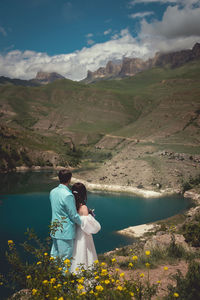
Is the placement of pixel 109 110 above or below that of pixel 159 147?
above

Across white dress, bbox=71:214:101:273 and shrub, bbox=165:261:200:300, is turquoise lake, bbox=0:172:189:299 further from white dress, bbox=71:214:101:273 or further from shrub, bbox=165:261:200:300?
shrub, bbox=165:261:200:300

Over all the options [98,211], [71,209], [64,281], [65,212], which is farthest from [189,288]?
[98,211]

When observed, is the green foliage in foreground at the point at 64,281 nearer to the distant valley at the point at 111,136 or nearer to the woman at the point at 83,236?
the woman at the point at 83,236

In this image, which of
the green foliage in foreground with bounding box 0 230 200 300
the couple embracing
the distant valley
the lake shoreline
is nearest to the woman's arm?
the couple embracing

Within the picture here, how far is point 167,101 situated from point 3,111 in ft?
354

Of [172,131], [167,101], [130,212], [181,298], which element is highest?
[167,101]

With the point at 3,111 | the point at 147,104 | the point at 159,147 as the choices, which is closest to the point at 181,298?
the point at 159,147

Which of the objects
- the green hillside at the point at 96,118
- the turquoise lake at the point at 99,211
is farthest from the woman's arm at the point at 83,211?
the green hillside at the point at 96,118

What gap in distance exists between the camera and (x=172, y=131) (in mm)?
94938

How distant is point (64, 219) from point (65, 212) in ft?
0.45

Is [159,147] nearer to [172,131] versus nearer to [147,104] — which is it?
[172,131]

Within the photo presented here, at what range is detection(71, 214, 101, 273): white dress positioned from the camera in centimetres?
503

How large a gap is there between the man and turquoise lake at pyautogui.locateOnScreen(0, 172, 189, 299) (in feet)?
73.4

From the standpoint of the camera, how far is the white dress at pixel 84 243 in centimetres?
503
